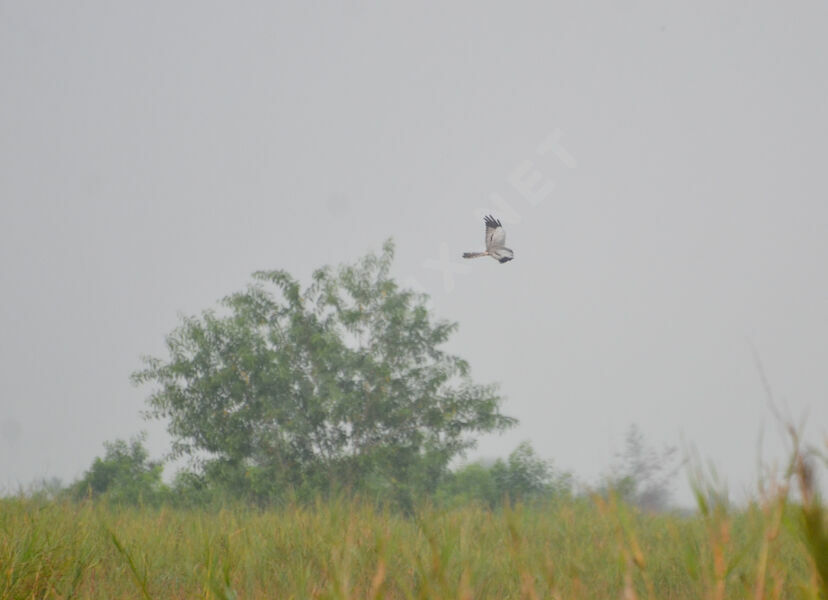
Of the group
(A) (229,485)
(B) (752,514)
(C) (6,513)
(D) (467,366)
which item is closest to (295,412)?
(A) (229,485)

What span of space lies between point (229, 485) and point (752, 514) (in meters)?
25.9

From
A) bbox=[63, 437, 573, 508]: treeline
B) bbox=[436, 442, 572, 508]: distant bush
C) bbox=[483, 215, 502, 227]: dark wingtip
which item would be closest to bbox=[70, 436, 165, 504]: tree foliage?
bbox=[63, 437, 573, 508]: treeline

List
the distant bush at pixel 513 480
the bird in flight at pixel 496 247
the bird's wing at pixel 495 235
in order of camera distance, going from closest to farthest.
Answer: the bird in flight at pixel 496 247 < the bird's wing at pixel 495 235 < the distant bush at pixel 513 480

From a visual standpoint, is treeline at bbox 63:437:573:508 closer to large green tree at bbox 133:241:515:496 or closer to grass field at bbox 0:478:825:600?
large green tree at bbox 133:241:515:496

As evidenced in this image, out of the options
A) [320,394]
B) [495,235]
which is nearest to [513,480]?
[320,394]

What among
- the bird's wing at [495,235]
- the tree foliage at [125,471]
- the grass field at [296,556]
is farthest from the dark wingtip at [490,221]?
the tree foliage at [125,471]

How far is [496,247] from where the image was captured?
12.3 m

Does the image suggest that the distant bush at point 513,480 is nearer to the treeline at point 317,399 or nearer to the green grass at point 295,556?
the treeline at point 317,399

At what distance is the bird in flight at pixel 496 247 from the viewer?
463 inches

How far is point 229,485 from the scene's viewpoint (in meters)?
26.4

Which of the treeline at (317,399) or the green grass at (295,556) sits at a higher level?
the treeline at (317,399)

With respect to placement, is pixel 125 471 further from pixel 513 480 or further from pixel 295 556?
pixel 295 556

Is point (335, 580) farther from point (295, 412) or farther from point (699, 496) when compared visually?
point (295, 412)

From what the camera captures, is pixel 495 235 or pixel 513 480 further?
pixel 513 480
